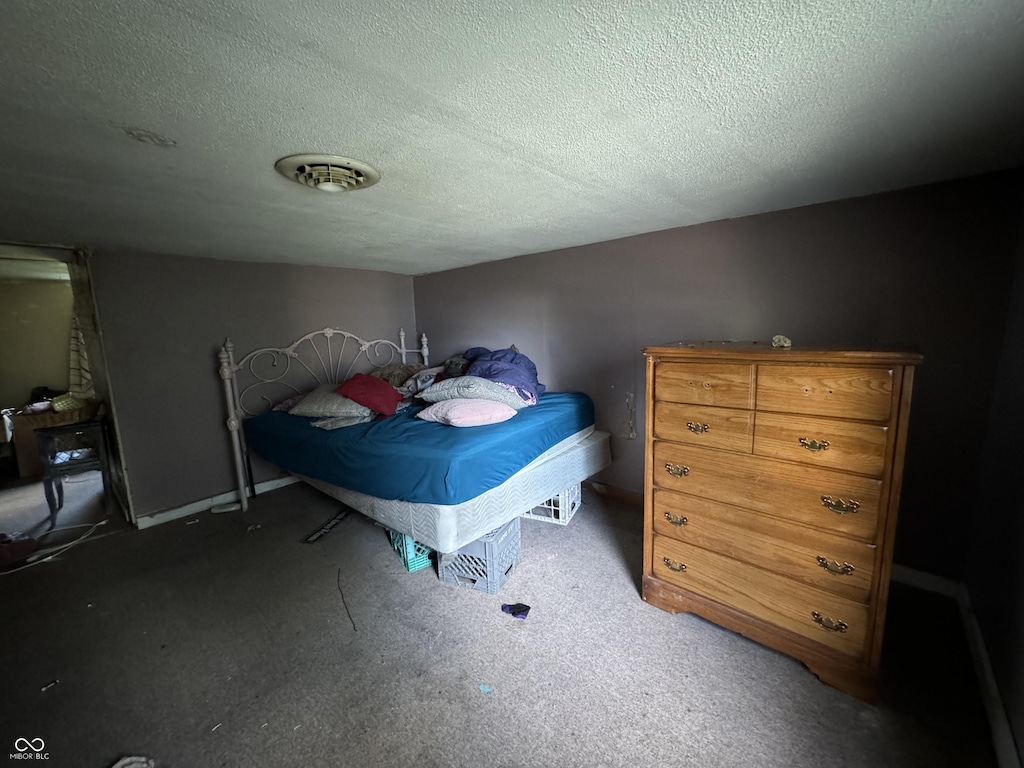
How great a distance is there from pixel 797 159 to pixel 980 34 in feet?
2.22

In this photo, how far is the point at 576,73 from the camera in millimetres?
950

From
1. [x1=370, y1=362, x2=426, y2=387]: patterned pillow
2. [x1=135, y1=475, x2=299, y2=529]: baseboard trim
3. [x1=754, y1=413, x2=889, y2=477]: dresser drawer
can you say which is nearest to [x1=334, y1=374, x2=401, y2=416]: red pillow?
[x1=370, y1=362, x2=426, y2=387]: patterned pillow

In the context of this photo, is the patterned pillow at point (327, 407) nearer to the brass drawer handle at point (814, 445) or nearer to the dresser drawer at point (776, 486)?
the dresser drawer at point (776, 486)

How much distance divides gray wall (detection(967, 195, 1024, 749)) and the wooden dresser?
0.35 m

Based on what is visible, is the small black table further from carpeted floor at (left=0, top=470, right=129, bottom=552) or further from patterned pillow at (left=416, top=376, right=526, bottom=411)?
patterned pillow at (left=416, top=376, right=526, bottom=411)

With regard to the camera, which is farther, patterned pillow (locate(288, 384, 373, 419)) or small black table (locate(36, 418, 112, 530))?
small black table (locate(36, 418, 112, 530))

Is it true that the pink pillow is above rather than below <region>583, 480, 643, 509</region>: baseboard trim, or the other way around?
above

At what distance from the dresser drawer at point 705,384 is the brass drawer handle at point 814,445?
0.21 metres

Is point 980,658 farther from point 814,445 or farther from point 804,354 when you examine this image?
point 804,354

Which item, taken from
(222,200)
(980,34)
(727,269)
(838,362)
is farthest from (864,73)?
(222,200)

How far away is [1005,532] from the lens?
144cm

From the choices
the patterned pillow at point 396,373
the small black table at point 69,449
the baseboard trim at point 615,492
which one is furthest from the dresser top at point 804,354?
the small black table at point 69,449

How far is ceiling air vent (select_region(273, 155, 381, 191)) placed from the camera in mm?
1360

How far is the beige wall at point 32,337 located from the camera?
4293 mm
